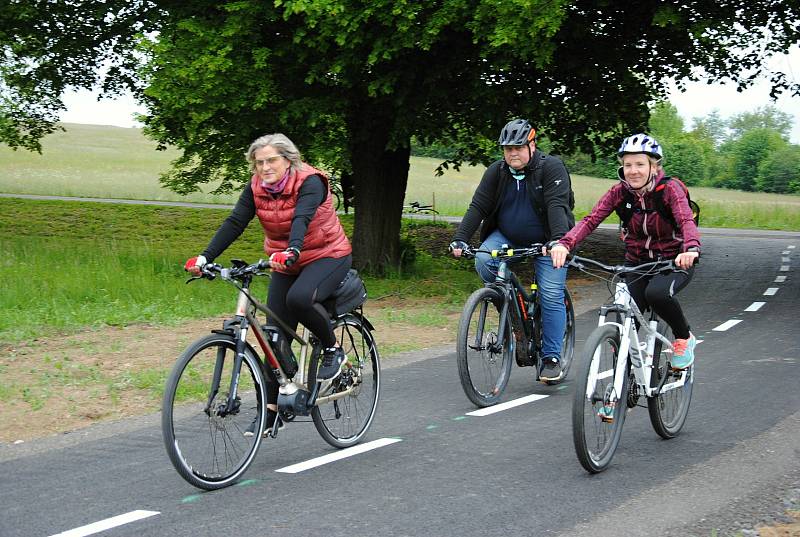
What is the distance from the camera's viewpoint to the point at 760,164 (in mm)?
94438

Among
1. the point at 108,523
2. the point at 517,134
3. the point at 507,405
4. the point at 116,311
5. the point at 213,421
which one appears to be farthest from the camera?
the point at 116,311

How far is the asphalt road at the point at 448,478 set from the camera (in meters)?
4.75

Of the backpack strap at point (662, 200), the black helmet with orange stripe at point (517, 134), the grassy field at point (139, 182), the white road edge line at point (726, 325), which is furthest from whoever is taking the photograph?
the grassy field at point (139, 182)

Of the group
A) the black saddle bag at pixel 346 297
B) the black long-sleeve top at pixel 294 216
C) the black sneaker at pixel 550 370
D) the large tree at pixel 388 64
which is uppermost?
the large tree at pixel 388 64

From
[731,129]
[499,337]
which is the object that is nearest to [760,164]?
[731,129]

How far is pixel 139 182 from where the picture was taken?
6066 centimetres

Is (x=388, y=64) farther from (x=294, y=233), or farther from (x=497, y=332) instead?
(x=294, y=233)

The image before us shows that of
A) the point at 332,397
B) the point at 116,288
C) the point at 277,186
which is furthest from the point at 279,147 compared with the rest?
the point at 116,288

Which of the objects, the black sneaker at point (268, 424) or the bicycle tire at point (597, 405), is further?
the black sneaker at point (268, 424)

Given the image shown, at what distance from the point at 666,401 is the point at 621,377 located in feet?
2.90

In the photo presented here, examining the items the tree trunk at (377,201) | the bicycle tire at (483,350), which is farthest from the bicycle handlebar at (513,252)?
the tree trunk at (377,201)

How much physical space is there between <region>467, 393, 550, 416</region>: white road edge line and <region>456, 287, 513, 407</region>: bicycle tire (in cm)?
7

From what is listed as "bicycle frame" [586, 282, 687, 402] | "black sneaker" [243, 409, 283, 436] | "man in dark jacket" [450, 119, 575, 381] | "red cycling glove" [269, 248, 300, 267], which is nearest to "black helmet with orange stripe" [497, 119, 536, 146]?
"man in dark jacket" [450, 119, 575, 381]

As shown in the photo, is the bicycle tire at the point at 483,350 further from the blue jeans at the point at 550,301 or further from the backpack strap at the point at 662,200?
the backpack strap at the point at 662,200
